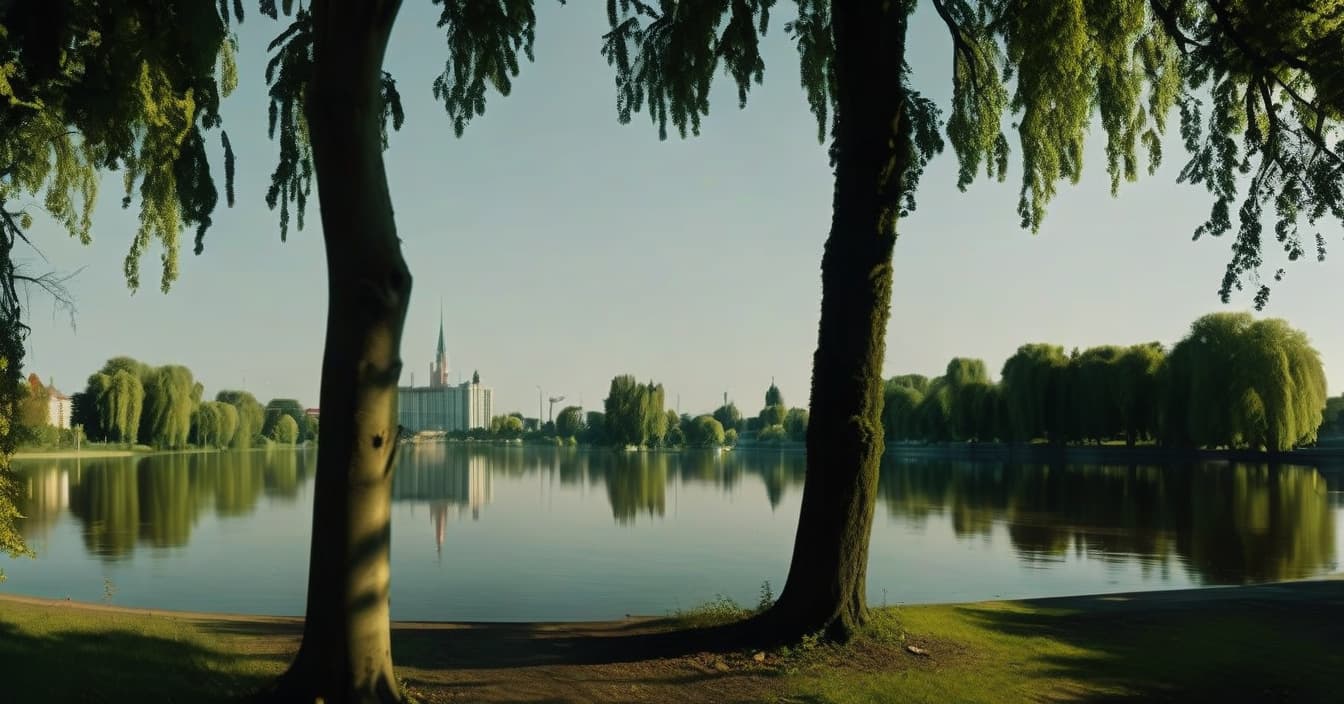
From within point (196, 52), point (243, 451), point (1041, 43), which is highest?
point (1041, 43)

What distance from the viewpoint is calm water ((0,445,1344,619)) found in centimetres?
1413

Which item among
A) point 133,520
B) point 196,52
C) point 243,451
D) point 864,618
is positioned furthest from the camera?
point 243,451

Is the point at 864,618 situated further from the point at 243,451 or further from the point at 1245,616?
the point at 243,451

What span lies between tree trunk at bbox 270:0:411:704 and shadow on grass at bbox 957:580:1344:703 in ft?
14.3

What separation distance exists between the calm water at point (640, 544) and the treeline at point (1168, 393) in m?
9.75

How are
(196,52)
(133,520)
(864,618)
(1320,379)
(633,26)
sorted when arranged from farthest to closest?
1. (1320,379)
2. (133,520)
3. (633,26)
4. (864,618)
5. (196,52)

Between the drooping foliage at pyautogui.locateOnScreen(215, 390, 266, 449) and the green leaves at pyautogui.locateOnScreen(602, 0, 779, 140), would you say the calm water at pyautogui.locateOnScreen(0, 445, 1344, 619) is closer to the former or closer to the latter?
the green leaves at pyautogui.locateOnScreen(602, 0, 779, 140)

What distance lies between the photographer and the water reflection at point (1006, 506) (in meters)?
18.5

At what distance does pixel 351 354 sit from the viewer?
529 cm

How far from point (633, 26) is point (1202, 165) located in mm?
5109

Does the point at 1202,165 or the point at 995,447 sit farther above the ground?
the point at 1202,165

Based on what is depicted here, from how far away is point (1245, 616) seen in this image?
8727 mm

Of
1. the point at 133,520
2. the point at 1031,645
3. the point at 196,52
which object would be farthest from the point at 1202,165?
the point at 133,520

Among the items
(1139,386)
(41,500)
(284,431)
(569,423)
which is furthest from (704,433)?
(41,500)
